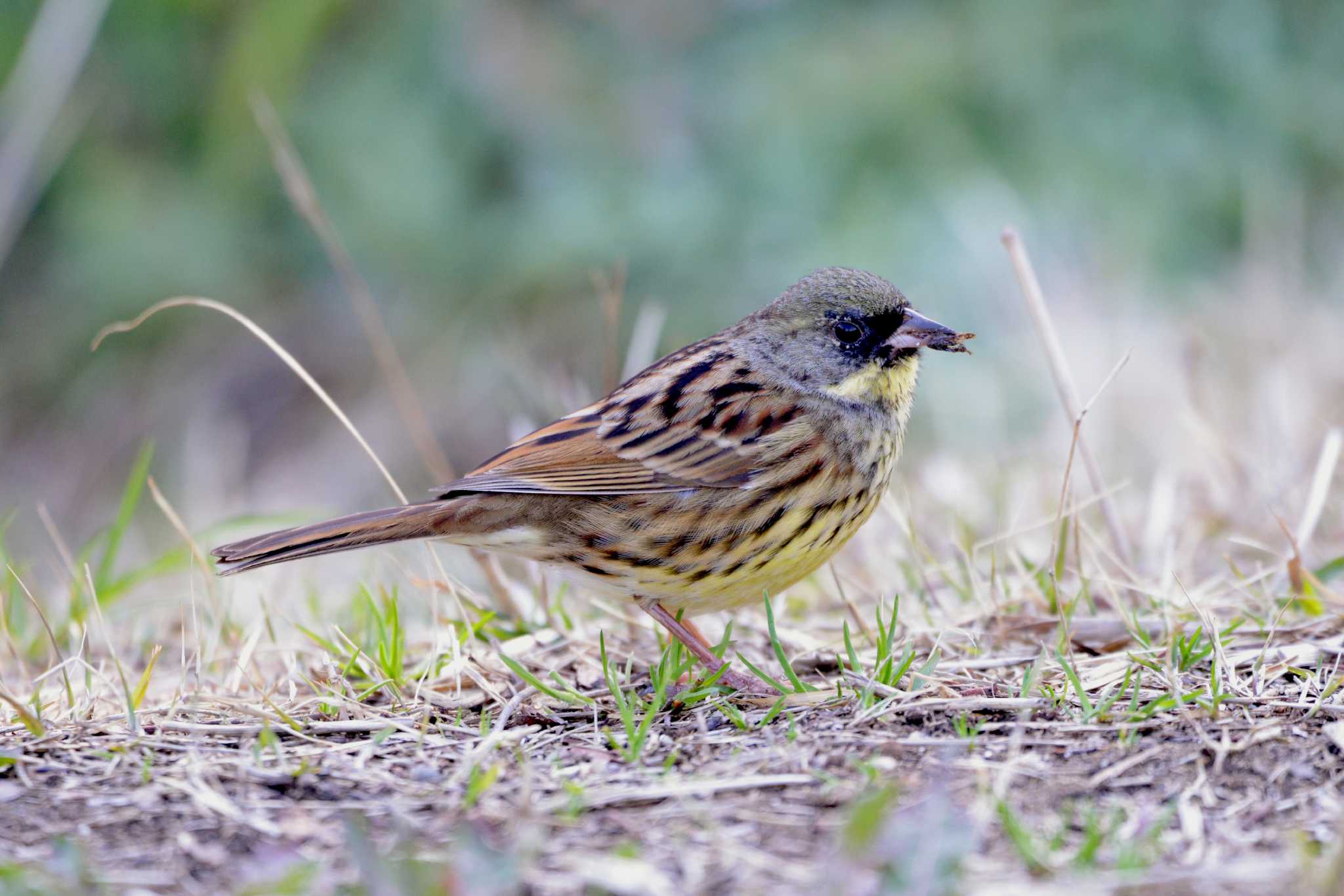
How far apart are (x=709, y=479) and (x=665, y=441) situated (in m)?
0.22

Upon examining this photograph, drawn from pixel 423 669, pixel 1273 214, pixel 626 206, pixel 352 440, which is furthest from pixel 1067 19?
pixel 423 669

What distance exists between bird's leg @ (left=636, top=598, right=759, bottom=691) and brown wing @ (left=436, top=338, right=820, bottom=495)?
0.36 m

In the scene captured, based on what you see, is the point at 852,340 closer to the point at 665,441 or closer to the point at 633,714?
the point at 665,441

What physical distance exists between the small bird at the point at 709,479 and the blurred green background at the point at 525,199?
3.61 m

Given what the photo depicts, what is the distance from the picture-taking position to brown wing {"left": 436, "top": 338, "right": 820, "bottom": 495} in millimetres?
4270

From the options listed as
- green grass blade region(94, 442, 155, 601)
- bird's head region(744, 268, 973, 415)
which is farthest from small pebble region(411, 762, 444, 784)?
bird's head region(744, 268, 973, 415)

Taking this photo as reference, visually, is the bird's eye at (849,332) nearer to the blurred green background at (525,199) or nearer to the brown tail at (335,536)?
the brown tail at (335,536)

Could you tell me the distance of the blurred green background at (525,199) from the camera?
332 inches

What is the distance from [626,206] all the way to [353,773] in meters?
6.00

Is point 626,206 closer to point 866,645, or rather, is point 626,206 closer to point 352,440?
point 352,440

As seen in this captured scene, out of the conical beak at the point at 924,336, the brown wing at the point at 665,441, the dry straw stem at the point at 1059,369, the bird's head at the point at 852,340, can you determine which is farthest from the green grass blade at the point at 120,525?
the dry straw stem at the point at 1059,369

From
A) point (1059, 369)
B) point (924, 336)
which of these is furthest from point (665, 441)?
point (1059, 369)

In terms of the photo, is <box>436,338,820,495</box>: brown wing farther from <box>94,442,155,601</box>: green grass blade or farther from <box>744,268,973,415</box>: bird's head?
<box>94,442,155,601</box>: green grass blade

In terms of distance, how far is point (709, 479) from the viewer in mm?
4270
